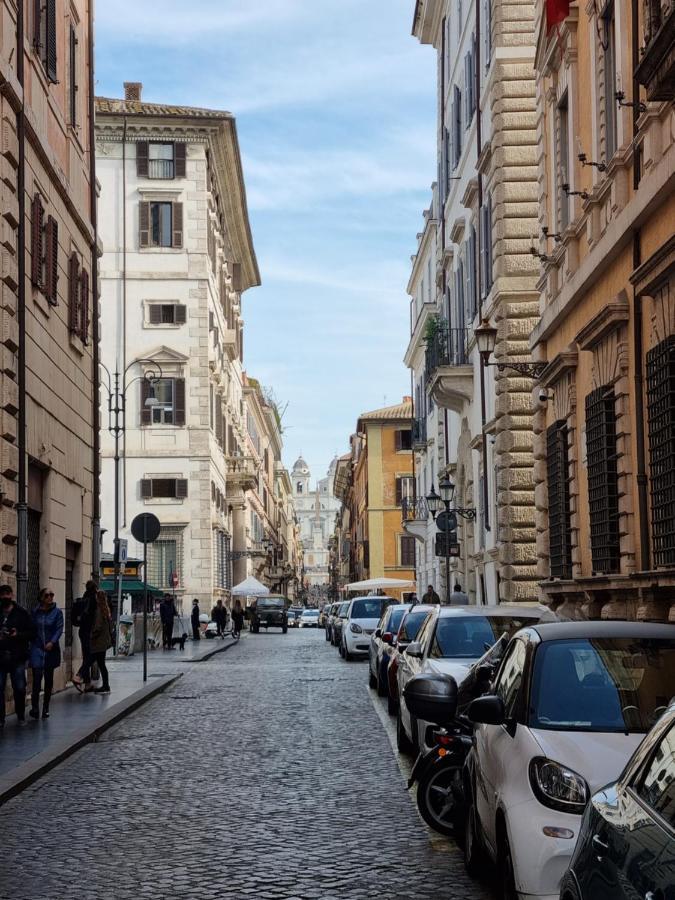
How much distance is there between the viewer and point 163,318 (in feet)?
191

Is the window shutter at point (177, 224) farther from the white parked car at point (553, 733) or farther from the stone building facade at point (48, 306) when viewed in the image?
the white parked car at point (553, 733)

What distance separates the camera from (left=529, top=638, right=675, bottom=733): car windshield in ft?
23.2

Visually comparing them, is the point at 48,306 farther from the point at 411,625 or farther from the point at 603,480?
the point at 603,480

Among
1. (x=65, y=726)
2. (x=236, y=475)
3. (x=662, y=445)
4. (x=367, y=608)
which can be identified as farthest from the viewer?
(x=236, y=475)

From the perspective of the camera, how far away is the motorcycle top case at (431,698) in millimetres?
8750

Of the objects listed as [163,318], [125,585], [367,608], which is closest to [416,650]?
[367,608]

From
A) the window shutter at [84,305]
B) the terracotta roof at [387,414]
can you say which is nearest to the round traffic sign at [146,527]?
the window shutter at [84,305]

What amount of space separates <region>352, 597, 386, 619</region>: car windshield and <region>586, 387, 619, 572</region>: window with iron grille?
18.4 metres

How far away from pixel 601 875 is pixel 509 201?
24460mm

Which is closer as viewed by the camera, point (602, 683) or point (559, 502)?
point (602, 683)

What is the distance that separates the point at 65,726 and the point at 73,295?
9.59m

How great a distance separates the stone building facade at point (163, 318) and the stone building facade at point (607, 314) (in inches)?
1387

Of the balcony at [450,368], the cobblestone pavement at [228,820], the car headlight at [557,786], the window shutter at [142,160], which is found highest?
the window shutter at [142,160]

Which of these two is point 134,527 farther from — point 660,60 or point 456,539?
point 660,60
